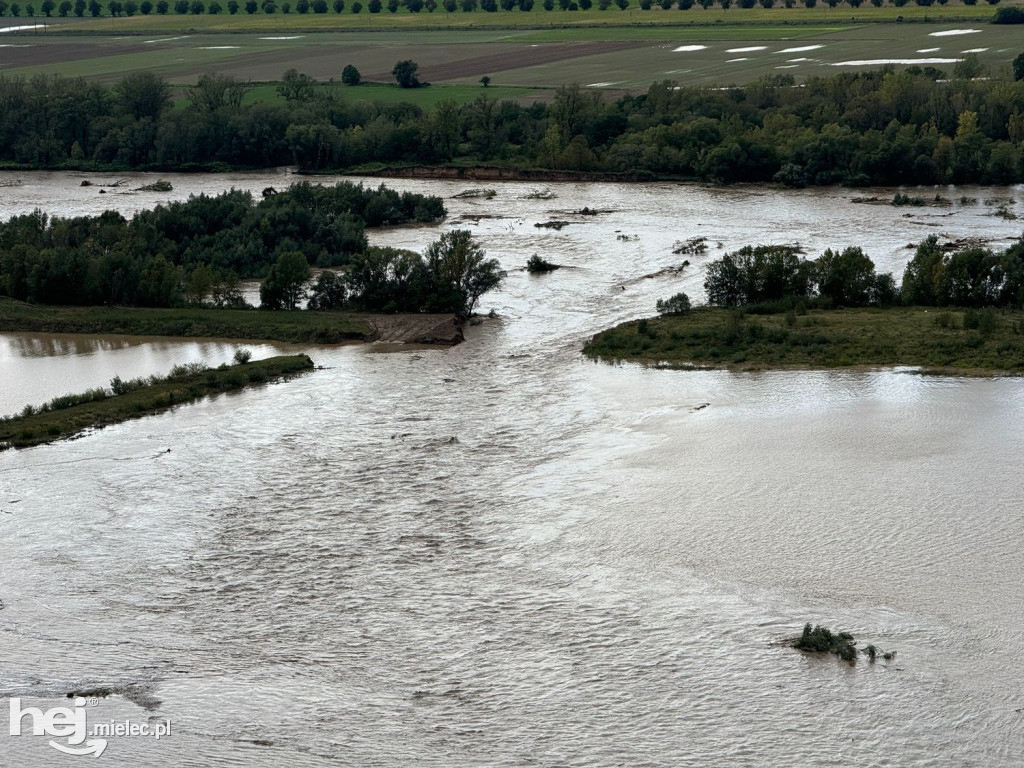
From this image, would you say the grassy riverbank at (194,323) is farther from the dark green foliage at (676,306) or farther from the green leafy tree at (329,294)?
the dark green foliage at (676,306)

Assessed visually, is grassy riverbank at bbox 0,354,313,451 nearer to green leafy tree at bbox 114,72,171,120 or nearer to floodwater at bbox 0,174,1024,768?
floodwater at bbox 0,174,1024,768

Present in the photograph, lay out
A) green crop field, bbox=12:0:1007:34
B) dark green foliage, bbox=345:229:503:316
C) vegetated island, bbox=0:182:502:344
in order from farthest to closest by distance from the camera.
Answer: green crop field, bbox=12:0:1007:34, dark green foliage, bbox=345:229:503:316, vegetated island, bbox=0:182:502:344

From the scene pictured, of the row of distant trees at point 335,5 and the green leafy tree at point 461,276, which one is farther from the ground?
the row of distant trees at point 335,5

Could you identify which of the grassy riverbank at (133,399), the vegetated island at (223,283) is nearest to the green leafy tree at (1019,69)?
the vegetated island at (223,283)

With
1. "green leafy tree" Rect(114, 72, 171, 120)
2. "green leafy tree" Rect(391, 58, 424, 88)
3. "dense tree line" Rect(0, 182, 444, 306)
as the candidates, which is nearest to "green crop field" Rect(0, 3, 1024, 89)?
"green leafy tree" Rect(391, 58, 424, 88)

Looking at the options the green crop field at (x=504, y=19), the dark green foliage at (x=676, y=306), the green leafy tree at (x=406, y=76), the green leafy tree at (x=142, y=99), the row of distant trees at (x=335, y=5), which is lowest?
the dark green foliage at (x=676, y=306)

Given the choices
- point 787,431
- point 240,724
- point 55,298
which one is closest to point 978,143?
point 787,431

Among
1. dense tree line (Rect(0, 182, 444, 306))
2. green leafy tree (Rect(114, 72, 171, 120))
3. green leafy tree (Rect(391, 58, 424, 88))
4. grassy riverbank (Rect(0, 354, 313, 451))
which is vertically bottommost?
grassy riverbank (Rect(0, 354, 313, 451))
